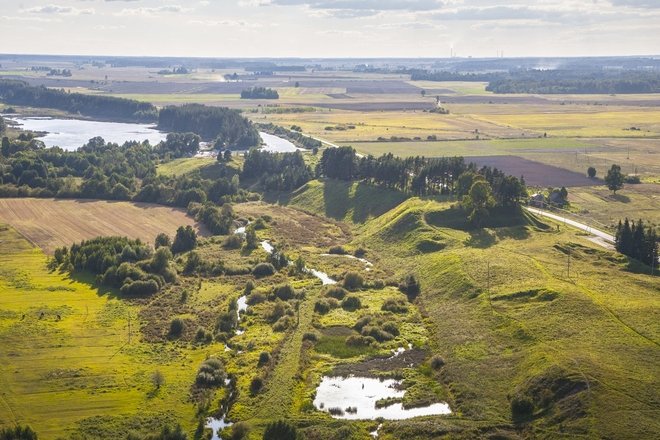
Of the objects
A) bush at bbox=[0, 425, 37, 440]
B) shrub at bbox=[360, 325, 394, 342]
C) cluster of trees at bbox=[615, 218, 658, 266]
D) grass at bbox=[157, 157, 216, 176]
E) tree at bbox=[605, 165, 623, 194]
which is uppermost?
tree at bbox=[605, 165, 623, 194]

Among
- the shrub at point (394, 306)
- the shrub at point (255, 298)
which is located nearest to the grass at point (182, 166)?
the shrub at point (255, 298)

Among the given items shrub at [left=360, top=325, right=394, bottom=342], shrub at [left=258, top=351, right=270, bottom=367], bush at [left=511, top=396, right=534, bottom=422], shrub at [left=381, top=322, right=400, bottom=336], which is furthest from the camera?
shrub at [left=381, top=322, right=400, bottom=336]

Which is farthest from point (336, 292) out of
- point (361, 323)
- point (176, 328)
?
point (176, 328)

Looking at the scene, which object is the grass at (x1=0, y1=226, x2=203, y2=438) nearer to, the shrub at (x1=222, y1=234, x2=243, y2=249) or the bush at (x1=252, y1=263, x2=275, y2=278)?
the bush at (x1=252, y1=263, x2=275, y2=278)

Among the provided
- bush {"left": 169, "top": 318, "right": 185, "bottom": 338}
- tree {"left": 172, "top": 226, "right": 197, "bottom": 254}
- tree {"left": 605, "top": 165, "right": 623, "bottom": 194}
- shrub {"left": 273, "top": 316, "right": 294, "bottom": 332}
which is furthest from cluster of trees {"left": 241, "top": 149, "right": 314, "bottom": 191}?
bush {"left": 169, "top": 318, "right": 185, "bottom": 338}

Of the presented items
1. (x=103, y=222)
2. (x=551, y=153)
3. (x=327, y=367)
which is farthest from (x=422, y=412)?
(x=551, y=153)

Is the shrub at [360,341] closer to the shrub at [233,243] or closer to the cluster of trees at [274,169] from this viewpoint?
the shrub at [233,243]
